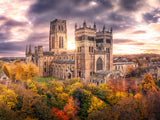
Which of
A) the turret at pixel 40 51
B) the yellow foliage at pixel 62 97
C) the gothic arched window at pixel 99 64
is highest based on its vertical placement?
the turret at pixel 40 51

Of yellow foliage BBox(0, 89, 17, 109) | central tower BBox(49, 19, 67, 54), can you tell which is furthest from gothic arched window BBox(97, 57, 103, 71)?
yellow foliage BBox(0, 89, 17, 109)

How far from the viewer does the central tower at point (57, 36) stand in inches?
3088

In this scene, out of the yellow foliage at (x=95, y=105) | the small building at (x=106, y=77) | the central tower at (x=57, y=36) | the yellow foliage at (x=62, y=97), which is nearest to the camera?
the yellow foliage at (x=95, y=105)

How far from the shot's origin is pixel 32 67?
49281mm

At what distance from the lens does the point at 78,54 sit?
57.2 m

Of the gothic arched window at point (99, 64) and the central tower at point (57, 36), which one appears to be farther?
the central tower at point (57, 36)

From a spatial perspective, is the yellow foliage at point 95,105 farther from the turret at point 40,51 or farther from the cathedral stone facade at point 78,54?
the turret at point 40,51

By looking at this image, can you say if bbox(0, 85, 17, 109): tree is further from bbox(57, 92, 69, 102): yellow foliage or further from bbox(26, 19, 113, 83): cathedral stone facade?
bbox(26, 19, 113, 83): cathedral stone facade

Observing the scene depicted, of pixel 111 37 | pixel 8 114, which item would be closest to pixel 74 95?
pixel 8 114

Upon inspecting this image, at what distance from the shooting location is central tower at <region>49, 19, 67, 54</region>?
78438mm

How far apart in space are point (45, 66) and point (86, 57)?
2849cm

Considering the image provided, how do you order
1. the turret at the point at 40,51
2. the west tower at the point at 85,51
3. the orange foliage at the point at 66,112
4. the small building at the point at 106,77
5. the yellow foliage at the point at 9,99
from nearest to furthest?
the yellow foliage at the point at 9,99, the orange foliage at the point at 66,112, the small building at the point at 106,77, the west tower at the point at 85,51, the turret at the point at 40,51

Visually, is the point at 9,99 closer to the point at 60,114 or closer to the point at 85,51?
the point at 60,114

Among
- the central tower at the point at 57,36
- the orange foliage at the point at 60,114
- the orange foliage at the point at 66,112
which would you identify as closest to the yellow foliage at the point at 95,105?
the orange foliage at the point at 66,112
